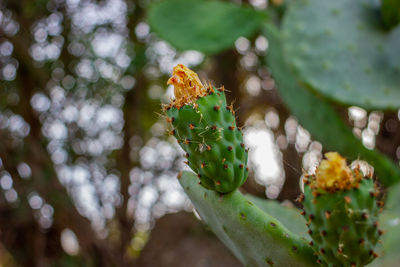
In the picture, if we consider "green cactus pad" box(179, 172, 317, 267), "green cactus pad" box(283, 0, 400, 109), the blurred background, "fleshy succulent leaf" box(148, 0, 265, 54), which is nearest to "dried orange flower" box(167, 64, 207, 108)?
"green cactus pad" box(179, 172, 317, 267)

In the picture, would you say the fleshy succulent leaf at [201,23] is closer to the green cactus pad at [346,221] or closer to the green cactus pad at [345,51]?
the green cactus pad at [345,51]

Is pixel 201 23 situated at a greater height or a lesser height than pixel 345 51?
lesser

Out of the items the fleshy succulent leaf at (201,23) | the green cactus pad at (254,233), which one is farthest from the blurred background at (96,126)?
the green cactus pad at (254,233)

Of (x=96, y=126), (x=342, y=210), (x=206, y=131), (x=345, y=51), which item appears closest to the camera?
(x=342, y=210)

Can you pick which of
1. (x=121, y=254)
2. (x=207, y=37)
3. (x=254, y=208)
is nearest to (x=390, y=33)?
(x=207, y=37)

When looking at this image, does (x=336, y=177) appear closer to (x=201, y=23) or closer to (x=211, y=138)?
(x=211, y=138)

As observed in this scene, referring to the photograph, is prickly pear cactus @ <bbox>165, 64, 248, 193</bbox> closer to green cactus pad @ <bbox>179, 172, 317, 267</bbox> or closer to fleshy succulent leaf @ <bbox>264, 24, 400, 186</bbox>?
green cactus pad @ <bbox>179, 172, 317, 267</bbox>

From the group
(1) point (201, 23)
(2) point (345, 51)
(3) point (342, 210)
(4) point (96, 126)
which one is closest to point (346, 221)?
(3) point (342, 210)
